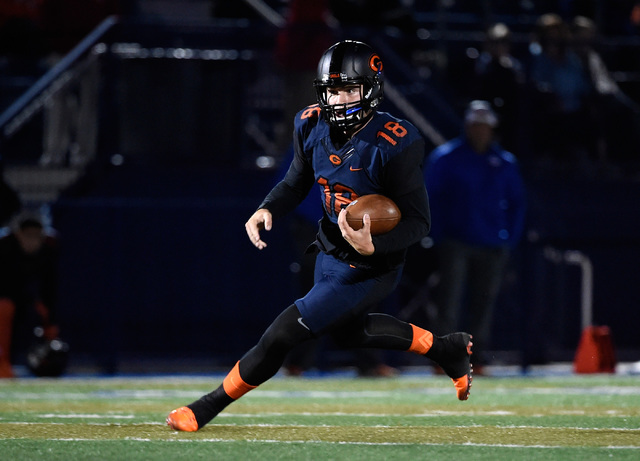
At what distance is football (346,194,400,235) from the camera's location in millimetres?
5676

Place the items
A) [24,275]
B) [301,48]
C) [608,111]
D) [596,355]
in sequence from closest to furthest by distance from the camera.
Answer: [24,275] < [596,355] < [301,48] < [608,111]

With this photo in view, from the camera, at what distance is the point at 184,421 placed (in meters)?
5.89

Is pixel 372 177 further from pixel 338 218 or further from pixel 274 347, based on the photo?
pixel 274 347

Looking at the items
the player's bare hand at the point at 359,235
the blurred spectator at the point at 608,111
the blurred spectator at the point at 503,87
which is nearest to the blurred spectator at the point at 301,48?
the blurred spectator at the point at 503,87

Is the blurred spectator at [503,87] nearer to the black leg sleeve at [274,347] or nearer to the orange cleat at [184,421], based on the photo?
the black leg sleeve at [274,347]

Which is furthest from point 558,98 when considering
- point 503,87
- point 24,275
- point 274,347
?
point 274,347

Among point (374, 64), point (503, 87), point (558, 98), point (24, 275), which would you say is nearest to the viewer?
point (374, 64)

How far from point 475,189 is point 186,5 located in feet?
13.6

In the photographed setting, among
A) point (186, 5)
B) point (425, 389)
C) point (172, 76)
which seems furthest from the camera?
point (186, 5)

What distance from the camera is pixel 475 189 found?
10461 mm

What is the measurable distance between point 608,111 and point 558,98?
616 millimetres

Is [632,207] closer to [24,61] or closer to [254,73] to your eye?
[254,73]

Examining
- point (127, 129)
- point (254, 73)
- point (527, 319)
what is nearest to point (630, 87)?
point (527, 319)

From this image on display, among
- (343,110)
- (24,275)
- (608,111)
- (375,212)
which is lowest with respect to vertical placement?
(24,275)
